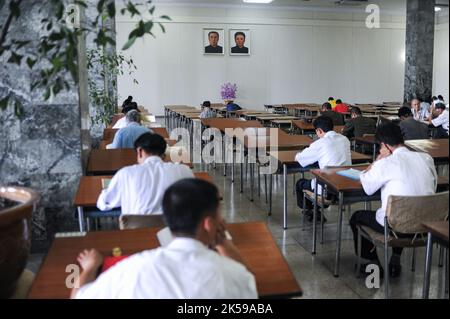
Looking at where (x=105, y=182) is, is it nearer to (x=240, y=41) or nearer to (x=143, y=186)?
(x=143, y=186)

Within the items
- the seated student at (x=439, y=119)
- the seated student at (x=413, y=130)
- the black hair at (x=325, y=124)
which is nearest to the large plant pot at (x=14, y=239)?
the black hair at (x=325, y=124)

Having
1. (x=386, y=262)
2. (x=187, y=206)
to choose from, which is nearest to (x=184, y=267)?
(x=187, y=206)

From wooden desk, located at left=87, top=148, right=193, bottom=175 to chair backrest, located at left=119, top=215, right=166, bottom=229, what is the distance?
149cm

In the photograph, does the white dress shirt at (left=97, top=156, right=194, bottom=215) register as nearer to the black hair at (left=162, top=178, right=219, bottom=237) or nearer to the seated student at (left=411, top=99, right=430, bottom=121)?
the black hair at (left=162, top=178, right=219, bottom=237)

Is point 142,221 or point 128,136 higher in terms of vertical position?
point 128,136

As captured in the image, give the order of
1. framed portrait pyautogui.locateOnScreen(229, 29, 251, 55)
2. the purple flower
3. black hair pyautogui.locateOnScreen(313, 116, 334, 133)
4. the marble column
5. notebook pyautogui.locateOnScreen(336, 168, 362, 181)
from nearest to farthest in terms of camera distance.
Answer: notebook pyautogui.locateOnScreen(336, 168, 362, 181), black hair pyautogui.locateOnScreen(313, 116, 334, 133), the marble column, the purple flower, framed portrait pyautogui.locateOnScreen(229, 29, 251, 55)

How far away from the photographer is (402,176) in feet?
10.7

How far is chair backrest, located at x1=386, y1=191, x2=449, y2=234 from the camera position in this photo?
2.98 meters

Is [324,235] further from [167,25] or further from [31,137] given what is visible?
[167,25]

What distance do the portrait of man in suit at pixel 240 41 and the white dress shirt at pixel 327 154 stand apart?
12.8 metres

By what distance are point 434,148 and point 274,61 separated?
41.6 ft

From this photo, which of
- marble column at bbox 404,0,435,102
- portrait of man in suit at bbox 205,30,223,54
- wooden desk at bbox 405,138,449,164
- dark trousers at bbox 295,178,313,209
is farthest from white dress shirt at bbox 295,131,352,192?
portrait of man in suit at bbox 205,30,223,54

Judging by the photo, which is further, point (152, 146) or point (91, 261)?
point (152, 146)
